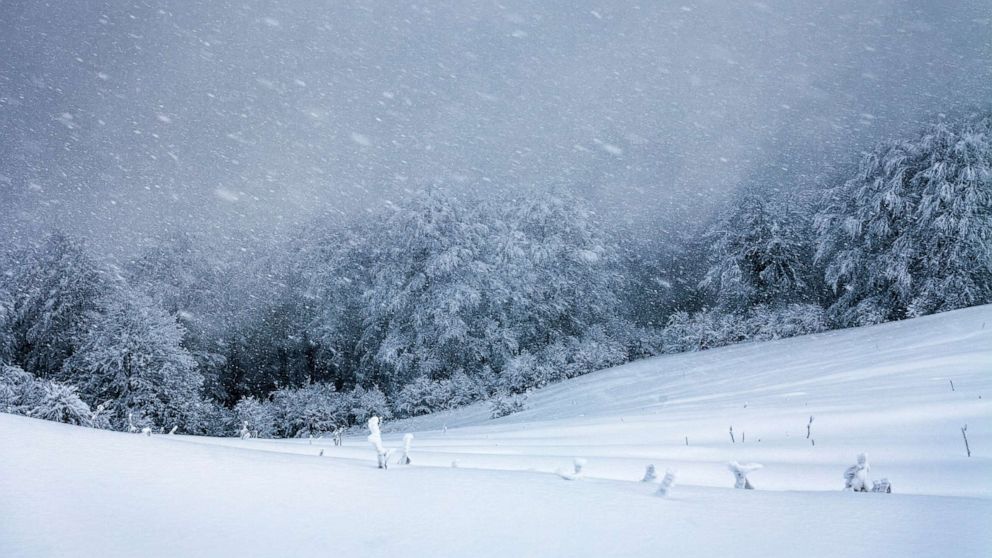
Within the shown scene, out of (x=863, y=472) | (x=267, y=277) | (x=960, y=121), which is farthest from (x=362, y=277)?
(x=863, y=472)

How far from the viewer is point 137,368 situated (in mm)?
15461

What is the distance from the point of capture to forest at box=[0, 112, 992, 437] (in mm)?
16062

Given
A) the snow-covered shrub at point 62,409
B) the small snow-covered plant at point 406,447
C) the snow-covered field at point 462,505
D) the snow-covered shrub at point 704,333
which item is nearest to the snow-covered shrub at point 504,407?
the snow-covered shrub at point 704,333

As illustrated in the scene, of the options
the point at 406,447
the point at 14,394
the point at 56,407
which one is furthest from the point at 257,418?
the point at 406,447

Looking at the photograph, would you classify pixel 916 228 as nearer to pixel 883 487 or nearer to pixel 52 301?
pixel 883 487

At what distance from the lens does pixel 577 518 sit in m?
1.48

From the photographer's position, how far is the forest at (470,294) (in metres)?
16.1

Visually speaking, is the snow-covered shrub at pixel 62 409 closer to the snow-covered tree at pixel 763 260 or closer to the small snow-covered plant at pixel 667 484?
the small snow-covered plant at pixel 667 484

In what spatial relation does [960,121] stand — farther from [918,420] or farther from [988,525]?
[988,525]

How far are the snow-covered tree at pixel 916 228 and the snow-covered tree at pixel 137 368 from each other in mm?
18679

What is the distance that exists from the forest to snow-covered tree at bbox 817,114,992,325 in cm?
6

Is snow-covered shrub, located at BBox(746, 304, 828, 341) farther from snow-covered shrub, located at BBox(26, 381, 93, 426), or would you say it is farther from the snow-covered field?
snow-covered shrub, located at BBox(26, 381, 93, 426)

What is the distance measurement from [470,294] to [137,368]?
9.38m

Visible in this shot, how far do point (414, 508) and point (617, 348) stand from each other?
18754 mm
